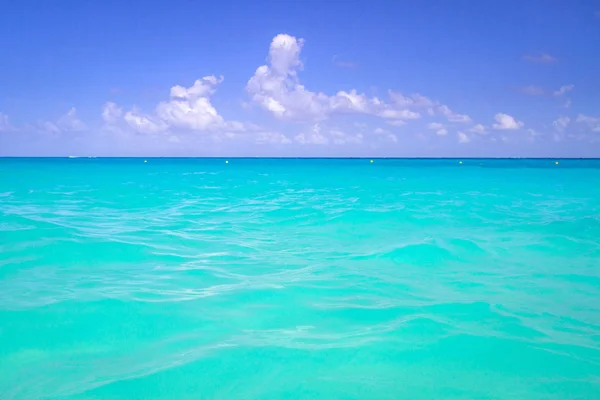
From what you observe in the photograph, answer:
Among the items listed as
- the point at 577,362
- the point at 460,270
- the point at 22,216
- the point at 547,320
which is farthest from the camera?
the point at 22,216

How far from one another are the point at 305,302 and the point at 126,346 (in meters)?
3.05

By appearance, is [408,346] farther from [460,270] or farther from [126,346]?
[460,270]

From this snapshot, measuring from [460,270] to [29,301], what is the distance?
29.5 feet

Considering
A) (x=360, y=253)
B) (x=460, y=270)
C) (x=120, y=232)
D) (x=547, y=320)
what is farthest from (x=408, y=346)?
(x=120, y=232)

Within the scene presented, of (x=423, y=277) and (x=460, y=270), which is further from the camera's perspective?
(x=460, y=270)

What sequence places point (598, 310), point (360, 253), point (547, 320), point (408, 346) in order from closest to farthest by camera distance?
point (408, 346) → point (547, 320) → point (598, 310) → point (360, 253)

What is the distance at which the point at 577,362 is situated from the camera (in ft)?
18.0

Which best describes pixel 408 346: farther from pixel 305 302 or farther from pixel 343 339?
pixel 305 302

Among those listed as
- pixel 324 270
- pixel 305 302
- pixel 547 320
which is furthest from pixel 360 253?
pixel 547 320

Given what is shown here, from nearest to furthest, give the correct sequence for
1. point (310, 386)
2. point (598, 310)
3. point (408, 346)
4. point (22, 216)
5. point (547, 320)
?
point (310, 386) < point (408, 346) < point (547, 320) < point (598, 310) < point (22, 216)

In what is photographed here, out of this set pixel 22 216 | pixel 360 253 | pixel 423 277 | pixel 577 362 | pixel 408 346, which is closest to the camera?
pixel 577 362

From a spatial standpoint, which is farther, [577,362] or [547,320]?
[547,320]

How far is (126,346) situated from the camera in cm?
602

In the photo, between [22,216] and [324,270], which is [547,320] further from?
[22,216]
